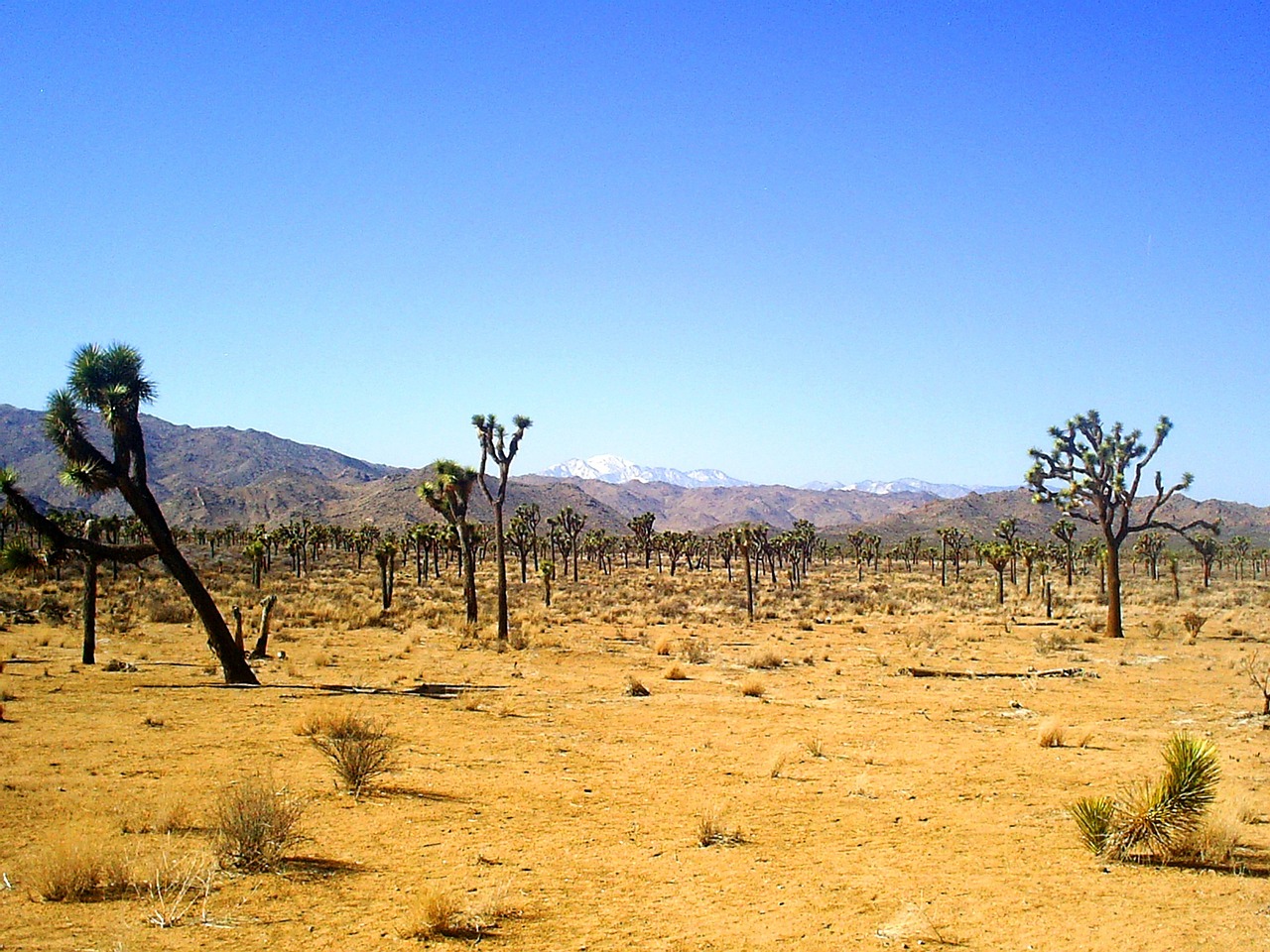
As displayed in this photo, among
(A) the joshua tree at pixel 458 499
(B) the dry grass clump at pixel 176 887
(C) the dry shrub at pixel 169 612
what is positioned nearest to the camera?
(B) the dry grass clump at pixel 176 887

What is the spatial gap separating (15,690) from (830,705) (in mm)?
17352

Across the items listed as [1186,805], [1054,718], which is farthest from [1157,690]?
[1186,805]

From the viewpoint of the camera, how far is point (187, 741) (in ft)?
43.6

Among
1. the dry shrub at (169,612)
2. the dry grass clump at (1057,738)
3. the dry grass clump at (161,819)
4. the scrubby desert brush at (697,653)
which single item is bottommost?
the scrubby desert brush at (697,653)

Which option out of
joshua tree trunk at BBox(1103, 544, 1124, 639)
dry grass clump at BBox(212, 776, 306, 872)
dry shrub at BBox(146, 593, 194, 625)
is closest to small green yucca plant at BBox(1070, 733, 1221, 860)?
dry grass clump at BBox(212, 776, 306, 872)

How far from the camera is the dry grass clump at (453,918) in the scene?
6.67m

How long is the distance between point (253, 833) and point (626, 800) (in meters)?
4.74

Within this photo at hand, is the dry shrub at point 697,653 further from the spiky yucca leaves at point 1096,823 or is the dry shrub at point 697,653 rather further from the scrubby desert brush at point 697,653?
the spiky yucca leaves at point 1096,823

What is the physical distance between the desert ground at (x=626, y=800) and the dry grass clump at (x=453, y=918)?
0.02 meters

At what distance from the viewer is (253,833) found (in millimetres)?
8047

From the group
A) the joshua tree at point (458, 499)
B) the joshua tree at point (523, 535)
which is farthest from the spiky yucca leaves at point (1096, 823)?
the joshua tree at point (523, 535)

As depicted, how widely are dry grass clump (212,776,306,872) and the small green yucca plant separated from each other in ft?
27.0

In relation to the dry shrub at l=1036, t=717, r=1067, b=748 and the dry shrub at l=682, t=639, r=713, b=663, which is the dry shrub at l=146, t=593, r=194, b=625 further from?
the dry shrub at l=1036, t=717, r=1067, b=748

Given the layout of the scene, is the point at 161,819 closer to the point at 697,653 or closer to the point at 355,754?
the point at 355,754
